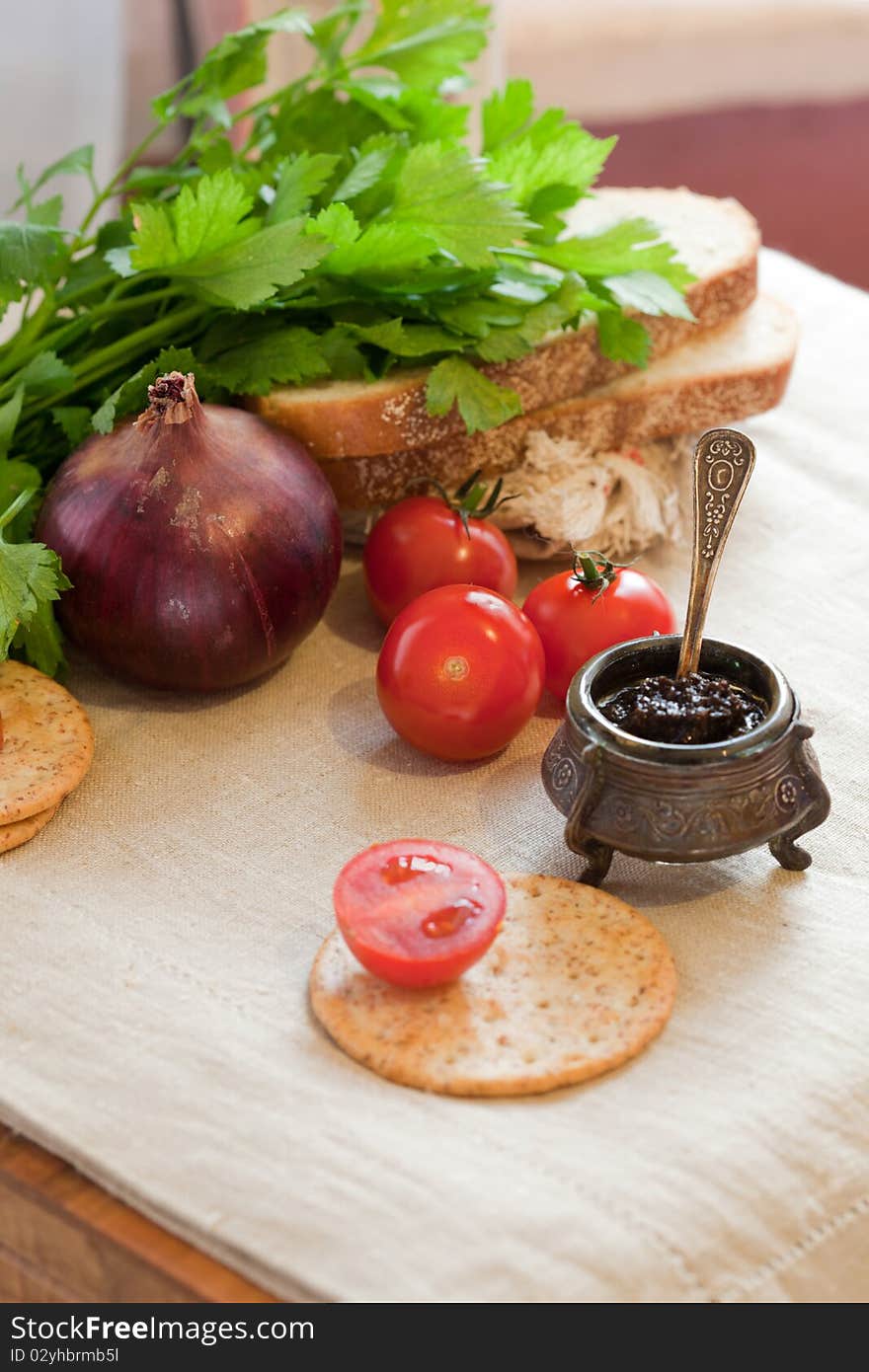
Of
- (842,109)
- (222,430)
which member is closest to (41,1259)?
(222,430)

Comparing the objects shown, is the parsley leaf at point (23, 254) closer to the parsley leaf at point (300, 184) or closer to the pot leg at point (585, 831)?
the parsley leaf at point (300, 184)

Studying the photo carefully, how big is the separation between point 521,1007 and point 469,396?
93cm

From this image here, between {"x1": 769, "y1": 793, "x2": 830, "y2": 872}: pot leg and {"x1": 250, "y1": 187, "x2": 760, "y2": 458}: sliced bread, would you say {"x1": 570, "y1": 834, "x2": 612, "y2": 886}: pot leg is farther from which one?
{"x1": 250, "y1": 187, "x2": 760, "y2": 458}: sliced bread

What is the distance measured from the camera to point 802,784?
5.09ft

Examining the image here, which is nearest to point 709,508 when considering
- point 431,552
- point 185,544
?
point 431,552

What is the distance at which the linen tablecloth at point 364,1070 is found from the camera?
1.24 metres

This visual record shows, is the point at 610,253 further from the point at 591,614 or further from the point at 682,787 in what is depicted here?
the point at 682,787

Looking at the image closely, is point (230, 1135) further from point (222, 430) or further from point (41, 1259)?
point (222, 430)

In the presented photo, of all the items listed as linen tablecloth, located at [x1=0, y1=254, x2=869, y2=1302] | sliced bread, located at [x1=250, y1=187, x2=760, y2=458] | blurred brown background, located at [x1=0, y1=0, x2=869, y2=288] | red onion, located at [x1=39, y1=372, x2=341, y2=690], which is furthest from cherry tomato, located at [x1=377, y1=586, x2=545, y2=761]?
blurred brown background, located at [x1=0, y1=0, x2=869, y2=288]

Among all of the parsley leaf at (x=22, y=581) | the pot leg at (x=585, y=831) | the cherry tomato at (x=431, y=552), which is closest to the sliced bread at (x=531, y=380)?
the cherry tomato at (x=431, y=552)

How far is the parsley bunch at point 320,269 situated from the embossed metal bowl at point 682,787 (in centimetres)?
63

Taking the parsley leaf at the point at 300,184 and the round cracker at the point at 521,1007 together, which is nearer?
the round cracker at the point at 521,1007

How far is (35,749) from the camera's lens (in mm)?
1775

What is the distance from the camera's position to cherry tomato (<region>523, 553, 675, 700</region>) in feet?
6.18
